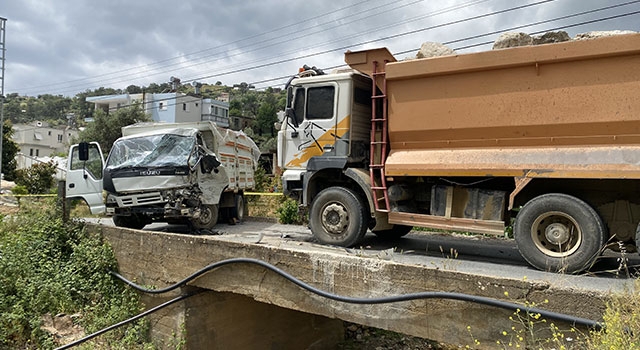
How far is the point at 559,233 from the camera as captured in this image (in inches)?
192

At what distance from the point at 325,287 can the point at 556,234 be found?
2.76 meters

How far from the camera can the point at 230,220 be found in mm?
10992

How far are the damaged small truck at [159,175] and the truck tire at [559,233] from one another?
6250 mm

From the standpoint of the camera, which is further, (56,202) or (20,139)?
(20,139)

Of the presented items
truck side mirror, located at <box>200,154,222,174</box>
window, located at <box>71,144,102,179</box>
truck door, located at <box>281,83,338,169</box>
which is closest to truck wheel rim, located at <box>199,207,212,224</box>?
truck side mirror, located at <box>200,154,222,174</box>

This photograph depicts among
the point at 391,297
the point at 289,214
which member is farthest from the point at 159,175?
the point at 391,297

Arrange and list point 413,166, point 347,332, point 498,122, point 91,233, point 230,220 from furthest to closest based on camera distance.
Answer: point 230,220, point 347,332, point 91,233, point 413,166, point 498,122

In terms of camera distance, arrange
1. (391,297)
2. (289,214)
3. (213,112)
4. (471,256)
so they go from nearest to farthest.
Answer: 1. (391,297)
2. (471,256)
3. (289,214)
4. (213,112)

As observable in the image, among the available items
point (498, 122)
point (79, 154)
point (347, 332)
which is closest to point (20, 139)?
point (79, 154)

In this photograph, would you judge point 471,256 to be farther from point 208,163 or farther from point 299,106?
point 208,163

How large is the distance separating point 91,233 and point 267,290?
191 inches

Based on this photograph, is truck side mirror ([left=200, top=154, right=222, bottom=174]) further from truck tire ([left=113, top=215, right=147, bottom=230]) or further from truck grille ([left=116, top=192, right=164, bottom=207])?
truck tire ([left=113, top=215, right=147, bottom=230])

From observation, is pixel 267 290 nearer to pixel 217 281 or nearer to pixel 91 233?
pixel 217 281

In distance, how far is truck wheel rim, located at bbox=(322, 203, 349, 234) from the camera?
256 inches
